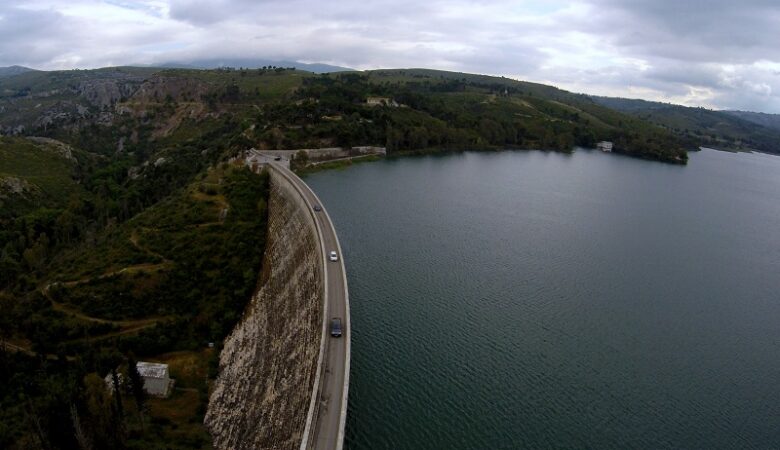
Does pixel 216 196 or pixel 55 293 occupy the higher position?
pixel 216 196

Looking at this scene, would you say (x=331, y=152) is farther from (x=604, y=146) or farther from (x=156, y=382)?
(x=604, y=146)

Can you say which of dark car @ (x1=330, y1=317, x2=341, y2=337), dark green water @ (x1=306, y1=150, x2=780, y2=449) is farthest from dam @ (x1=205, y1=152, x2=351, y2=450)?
dark green water @ (x1=306, y1=150, x2=780, y2=449)

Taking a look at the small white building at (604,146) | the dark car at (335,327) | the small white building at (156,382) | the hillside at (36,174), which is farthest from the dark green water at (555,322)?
the small white building at (604,146)

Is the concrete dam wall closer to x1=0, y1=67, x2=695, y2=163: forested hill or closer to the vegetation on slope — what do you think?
the vegetation on slope

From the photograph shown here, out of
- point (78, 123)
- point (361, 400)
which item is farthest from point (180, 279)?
point (78, 123)

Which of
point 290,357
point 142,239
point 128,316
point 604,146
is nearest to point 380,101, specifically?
point 604,146

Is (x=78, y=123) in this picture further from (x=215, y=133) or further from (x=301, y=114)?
(x=301, y=114)
